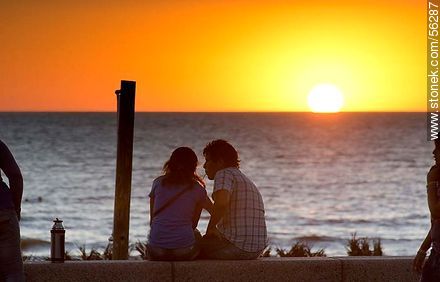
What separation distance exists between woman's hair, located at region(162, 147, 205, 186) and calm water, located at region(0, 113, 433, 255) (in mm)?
17400

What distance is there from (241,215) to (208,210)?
11.9 inches

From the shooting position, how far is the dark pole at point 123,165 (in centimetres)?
1126

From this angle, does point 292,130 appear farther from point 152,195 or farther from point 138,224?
point 152,195

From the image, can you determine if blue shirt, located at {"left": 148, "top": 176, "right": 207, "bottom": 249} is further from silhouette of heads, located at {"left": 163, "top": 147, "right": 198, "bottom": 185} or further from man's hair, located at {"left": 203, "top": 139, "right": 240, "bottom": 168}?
man's hair, located at {"left": 203, "top": 139, "right": 240, "bottom": 168}

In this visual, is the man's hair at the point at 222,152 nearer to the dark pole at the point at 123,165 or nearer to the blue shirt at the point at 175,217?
the blue shirt at the point at 175,217

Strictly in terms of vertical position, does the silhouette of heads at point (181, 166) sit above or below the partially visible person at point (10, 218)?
above

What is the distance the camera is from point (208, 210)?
32.8ft

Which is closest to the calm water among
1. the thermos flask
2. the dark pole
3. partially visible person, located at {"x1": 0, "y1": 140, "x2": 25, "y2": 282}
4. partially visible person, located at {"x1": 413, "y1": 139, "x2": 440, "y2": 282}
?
the dark pole

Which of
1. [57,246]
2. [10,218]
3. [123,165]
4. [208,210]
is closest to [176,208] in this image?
[208,210]

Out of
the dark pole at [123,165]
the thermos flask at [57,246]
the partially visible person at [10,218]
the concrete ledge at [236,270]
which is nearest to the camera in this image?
the partially visible person at [10,218]

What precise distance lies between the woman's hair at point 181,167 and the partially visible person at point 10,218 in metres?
1.68

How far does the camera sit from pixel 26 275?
376 inches

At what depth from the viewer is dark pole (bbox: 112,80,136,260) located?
443 inches

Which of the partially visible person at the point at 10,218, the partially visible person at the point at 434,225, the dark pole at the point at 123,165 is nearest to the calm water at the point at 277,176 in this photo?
the dark pole at the point at 123,165
